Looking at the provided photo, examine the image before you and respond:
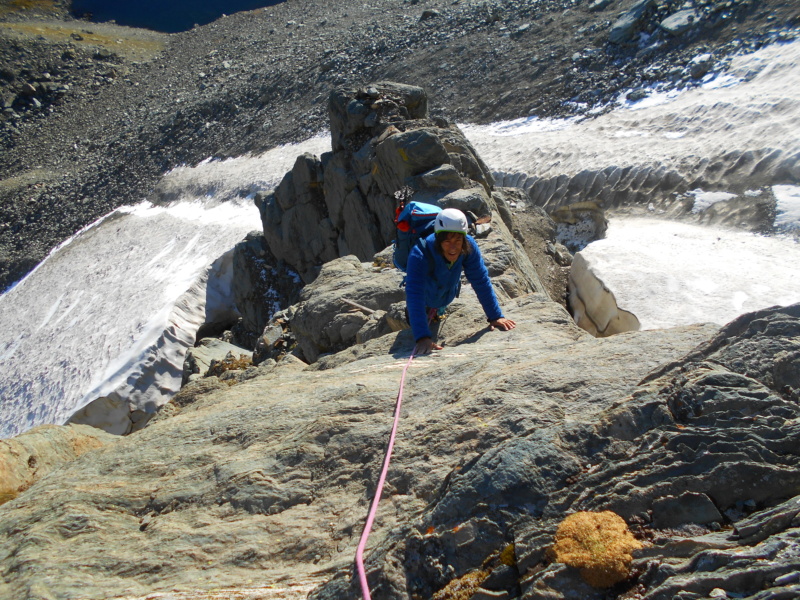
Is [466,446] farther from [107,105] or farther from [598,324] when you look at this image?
[107,105]

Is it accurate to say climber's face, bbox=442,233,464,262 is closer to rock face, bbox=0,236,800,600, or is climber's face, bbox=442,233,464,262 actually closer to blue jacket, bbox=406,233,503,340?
blue jacket, bbox=406,233,503,340

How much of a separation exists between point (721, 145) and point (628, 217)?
357 centimetres

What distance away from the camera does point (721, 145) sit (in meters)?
18.6

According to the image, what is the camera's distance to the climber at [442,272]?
23.0ft

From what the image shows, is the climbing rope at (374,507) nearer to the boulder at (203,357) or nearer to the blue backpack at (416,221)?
the blue backpack at (416,221)

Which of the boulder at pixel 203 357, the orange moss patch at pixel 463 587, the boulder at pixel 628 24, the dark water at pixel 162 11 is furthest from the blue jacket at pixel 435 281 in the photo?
the dark water at pixel 162 11

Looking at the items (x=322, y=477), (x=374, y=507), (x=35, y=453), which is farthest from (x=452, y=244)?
(x=35, y=453)

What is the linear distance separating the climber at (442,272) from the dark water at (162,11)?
6900 cm

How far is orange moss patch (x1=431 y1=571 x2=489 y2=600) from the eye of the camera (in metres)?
3.74

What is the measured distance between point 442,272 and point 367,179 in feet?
33.6

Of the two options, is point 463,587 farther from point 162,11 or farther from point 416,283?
point 162,11

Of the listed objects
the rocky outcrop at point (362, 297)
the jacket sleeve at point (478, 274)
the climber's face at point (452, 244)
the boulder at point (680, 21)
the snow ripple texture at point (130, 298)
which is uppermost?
the boulder at point (680, 21)

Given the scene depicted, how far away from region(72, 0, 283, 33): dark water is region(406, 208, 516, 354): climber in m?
69.0

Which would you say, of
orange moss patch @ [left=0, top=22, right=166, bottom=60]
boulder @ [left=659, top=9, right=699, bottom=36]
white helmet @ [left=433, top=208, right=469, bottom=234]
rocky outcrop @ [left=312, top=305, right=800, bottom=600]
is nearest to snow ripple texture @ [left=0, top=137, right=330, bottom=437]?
boulder @ [left=659, top=9, right=699, bottom=36]
